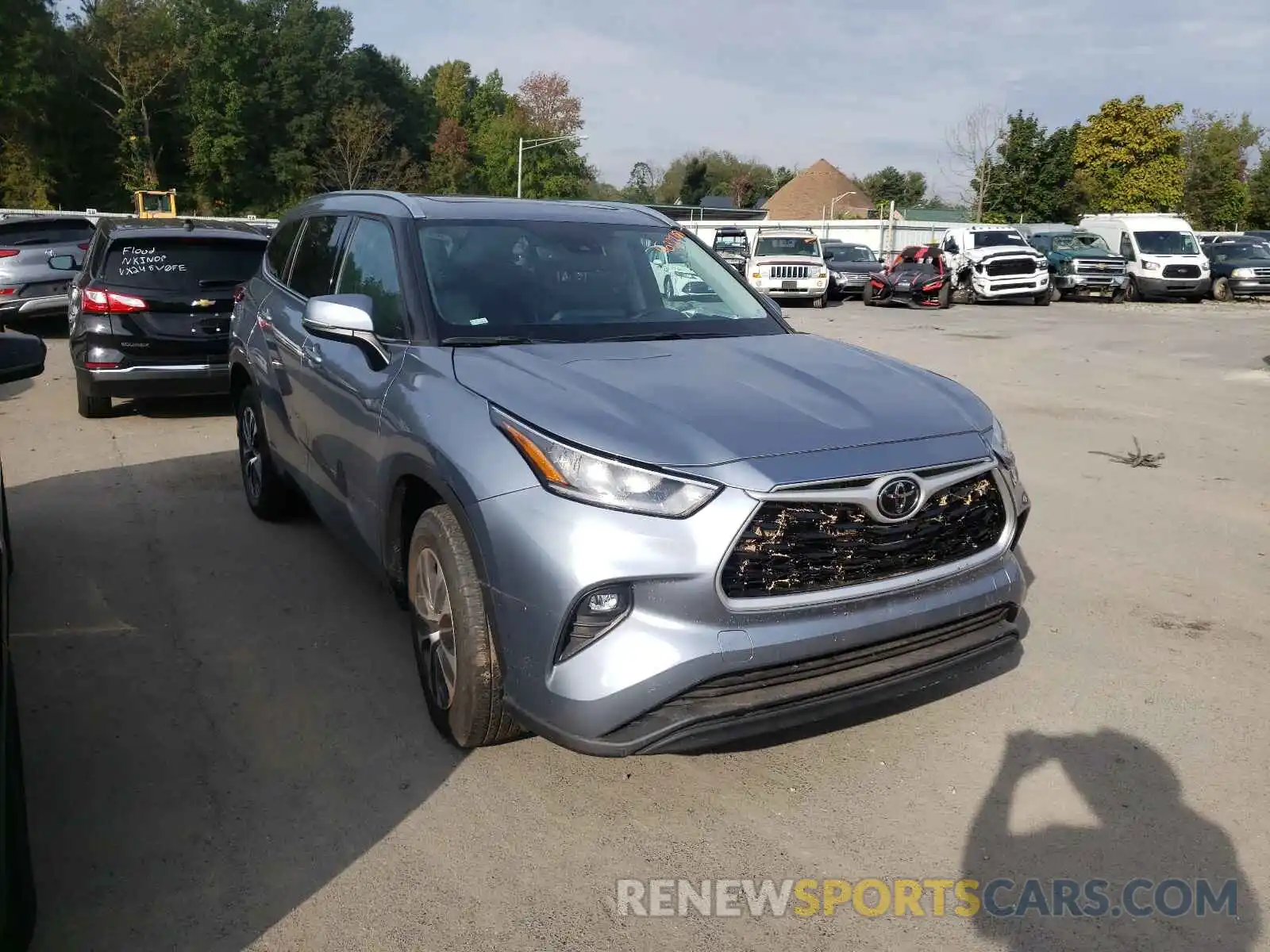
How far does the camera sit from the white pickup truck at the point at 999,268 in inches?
1054

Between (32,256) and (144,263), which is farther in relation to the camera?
(32,256)

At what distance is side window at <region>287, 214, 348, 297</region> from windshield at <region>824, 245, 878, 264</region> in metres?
26.1

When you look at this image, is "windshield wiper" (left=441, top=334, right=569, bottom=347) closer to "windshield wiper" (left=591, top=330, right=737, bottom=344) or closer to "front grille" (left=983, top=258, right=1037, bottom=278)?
"windshield wiper" (left=591, top=330, right=737, bottom=344)

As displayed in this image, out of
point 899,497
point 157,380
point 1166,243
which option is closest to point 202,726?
point 899,497

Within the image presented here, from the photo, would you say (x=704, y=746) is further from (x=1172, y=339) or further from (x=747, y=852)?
(x=1172, y=339)

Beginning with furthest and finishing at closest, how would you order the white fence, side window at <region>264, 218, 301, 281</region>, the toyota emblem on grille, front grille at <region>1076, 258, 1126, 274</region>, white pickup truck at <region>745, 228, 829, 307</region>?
the white fence → front grille at <region>1076, 258, 1126, 274</region> → white pickup truck at <region>745, 228, 829, 307</region> → side window at <region>264, 218, 301, 281</region> → the toyota emblem on grille

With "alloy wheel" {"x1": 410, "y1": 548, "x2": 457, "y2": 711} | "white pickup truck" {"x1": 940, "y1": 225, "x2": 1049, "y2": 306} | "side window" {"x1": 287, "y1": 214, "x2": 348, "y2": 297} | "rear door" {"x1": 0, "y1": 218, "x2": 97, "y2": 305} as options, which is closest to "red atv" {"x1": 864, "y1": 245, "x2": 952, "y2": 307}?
"white pickup truck" {"x1": 940, "y1": 225, "x2": 1049, "y2": 306}

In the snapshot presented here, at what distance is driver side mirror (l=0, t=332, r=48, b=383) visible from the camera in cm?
359

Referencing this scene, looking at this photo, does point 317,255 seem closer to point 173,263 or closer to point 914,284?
point 173,263

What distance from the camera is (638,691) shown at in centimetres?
291

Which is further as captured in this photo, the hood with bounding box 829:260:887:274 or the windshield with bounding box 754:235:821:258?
the hood with bounding box 829:260:887:274

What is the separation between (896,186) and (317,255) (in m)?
113

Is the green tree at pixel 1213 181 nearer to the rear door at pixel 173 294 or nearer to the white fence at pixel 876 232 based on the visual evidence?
the white fence at pixel 876 232

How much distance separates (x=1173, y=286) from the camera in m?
27.7
